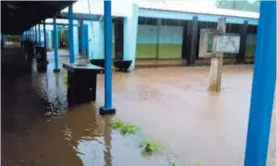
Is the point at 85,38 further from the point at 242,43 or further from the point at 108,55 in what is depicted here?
the point at 108,55

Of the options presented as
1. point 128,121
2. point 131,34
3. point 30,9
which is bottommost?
point 128,121

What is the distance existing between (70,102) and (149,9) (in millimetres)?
8066

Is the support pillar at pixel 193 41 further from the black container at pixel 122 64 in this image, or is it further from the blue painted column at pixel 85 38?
the blue painted column at pixel 85 38

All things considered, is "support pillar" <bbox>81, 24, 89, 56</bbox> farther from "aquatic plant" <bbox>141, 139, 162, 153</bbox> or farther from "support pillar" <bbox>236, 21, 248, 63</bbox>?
"aquatic plant" <bbox>141, 139, 162, 153</bbox>

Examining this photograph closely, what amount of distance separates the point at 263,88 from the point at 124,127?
3102 mm

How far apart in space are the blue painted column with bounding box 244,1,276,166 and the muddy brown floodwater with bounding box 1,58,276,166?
7.1 inches

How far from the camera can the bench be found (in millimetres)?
6297

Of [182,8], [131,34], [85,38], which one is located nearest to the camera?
[131,34]

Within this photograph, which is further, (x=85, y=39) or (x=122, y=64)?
(x=85, y=39)

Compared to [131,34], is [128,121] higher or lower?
lower

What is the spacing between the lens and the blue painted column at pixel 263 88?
1.95m

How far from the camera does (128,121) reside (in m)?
5.29

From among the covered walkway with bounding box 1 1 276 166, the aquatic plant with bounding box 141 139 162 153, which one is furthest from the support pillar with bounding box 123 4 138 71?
the aquatic plant with bounding box 141 139 162 153

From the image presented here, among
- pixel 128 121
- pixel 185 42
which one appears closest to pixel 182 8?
pixel 185 42
